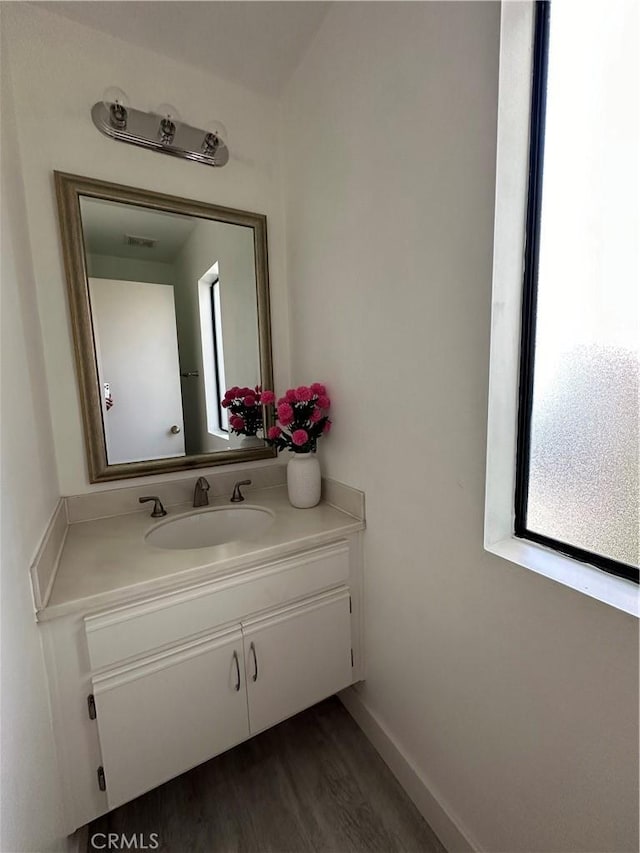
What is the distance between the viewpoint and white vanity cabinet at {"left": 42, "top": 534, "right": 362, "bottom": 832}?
92 cm

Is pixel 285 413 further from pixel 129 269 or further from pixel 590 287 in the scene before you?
pixel 590 287

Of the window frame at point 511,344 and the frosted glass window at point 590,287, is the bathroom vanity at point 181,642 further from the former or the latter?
the frosted glass window at point 590,287

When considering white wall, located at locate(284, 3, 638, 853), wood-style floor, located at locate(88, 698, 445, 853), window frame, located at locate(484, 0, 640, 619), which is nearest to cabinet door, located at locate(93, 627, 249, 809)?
wood-style floor, located at locate(88, 698, 445, 853)

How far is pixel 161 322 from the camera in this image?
142 cm

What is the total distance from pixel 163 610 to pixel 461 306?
111 cm

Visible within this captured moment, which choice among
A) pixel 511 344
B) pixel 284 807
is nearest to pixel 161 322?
pixel 511 344

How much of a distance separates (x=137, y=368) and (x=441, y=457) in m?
1.16

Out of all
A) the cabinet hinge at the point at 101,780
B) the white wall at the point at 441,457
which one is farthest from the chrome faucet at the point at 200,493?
the cabinet hinge at the point at 101,780

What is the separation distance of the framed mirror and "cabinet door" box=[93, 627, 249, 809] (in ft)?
2.26

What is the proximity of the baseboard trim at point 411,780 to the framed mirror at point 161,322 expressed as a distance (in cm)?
110

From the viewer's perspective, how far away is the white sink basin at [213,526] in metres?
1.37

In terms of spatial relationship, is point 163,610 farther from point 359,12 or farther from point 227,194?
point 359,12

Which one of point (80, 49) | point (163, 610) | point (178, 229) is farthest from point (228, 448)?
point (80, 49)

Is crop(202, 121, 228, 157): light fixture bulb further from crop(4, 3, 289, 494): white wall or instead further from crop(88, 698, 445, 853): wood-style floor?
crop(88, 698, 445, 853): wood-style floor
